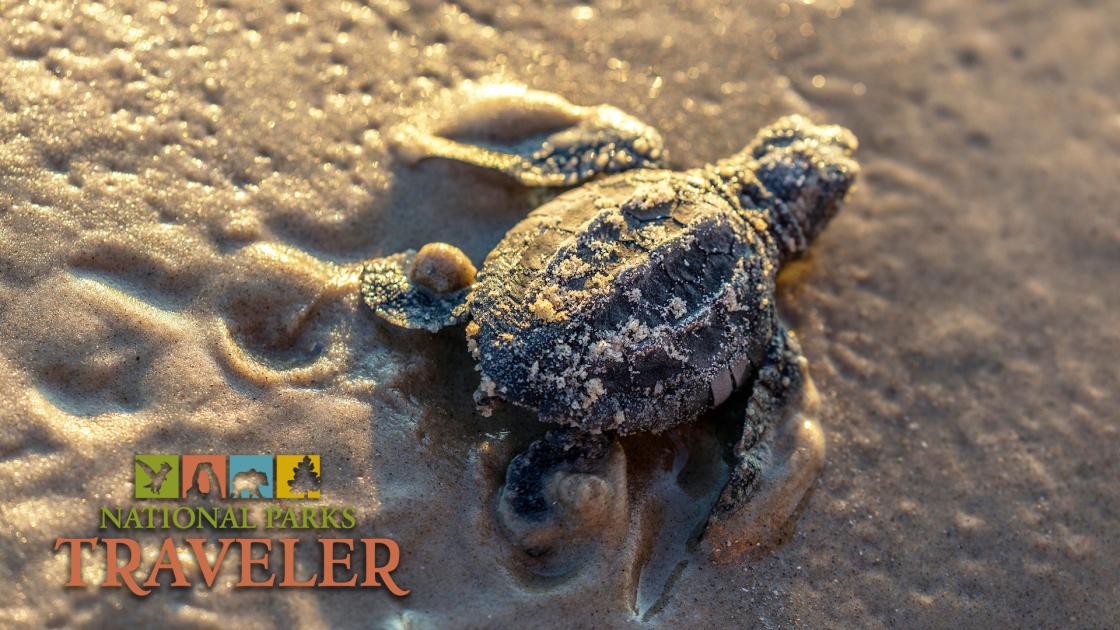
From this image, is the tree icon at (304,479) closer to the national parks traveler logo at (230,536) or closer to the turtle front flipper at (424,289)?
the national parks traveler logo at (230,536)

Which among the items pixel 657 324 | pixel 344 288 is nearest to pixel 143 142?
pixel 344 288

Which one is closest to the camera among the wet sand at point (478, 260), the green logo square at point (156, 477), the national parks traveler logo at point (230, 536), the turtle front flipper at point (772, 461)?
the national parks traveler logo at point (230, 536)

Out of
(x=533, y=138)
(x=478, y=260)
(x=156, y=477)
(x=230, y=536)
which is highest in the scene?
(x=533, y=138)

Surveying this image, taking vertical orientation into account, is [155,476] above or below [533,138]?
below

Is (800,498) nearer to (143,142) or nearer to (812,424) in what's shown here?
(812,424)

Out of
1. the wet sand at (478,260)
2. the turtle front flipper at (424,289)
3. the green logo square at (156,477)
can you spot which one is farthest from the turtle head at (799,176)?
the green logo square at (156,477)

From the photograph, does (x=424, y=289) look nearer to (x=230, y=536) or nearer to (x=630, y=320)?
(x=630, y=320)

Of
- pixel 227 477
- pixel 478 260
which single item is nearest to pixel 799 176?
pixel 478 260

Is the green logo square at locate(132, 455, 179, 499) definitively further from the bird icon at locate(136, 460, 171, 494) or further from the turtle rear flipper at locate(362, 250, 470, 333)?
the turtle rear flipper at locate(362, 250, 470, 333)
